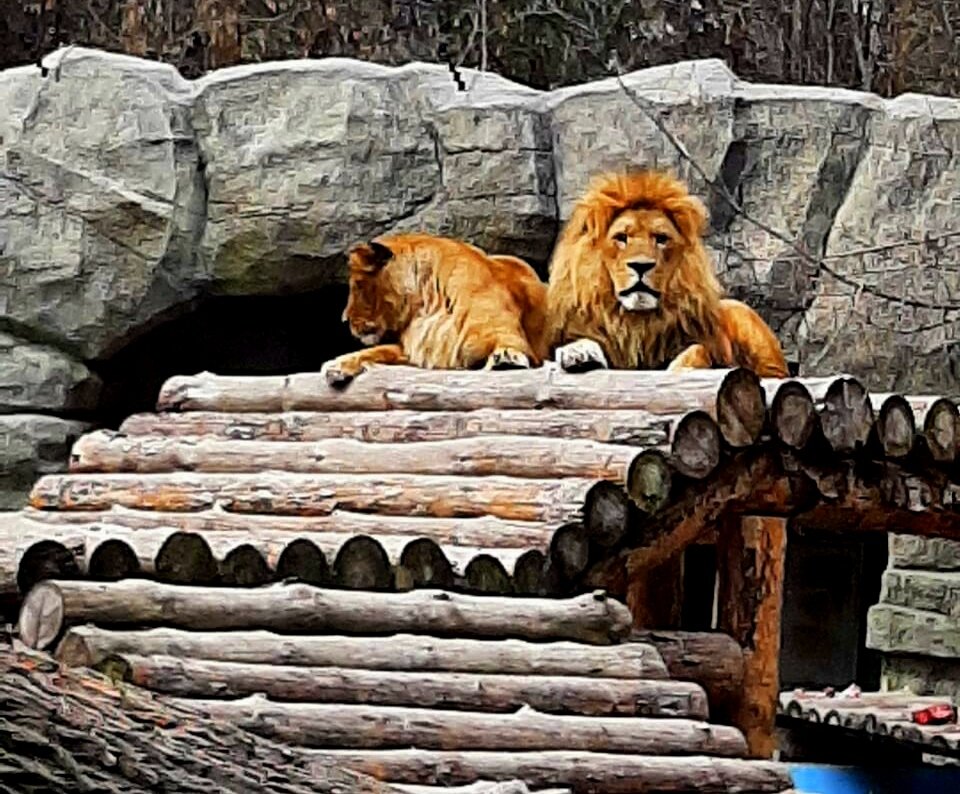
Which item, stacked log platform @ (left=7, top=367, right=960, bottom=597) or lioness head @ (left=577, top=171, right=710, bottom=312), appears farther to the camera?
lioness head @ (left=577, top=171, right=710, bottom=312)

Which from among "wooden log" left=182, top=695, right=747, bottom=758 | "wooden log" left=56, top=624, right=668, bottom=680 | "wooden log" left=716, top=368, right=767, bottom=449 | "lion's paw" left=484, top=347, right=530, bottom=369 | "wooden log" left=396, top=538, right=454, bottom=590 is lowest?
"wooden log" left=182, top=695, right=747, bottom=758

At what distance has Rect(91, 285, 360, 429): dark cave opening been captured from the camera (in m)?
7.90

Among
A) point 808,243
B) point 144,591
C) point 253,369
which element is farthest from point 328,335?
point 144,591

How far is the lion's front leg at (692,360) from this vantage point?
17.1 ft

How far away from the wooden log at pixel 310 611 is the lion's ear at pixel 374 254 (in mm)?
1922

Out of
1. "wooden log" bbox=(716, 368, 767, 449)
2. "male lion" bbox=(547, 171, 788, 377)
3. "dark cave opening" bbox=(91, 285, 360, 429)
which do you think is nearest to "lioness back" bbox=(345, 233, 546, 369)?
"male lion" bbox=(547, 171, 788, 377)

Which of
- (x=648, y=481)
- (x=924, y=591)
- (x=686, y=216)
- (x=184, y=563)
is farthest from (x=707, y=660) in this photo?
(x=924, y=591)

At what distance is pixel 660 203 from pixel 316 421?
3.55ft

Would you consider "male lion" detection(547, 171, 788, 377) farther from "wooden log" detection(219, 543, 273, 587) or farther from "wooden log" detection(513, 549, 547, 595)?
"wooden log" detection(219, 543, 273, 587)

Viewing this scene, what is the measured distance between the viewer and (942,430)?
5.29 metres

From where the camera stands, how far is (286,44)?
10.0 meters

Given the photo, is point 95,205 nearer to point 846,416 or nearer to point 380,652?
point 846,416

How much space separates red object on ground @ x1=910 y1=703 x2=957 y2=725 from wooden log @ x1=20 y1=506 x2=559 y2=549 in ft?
8.25

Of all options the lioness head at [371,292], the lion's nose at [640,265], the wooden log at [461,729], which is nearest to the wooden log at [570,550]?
the wooden log at [461,729]
